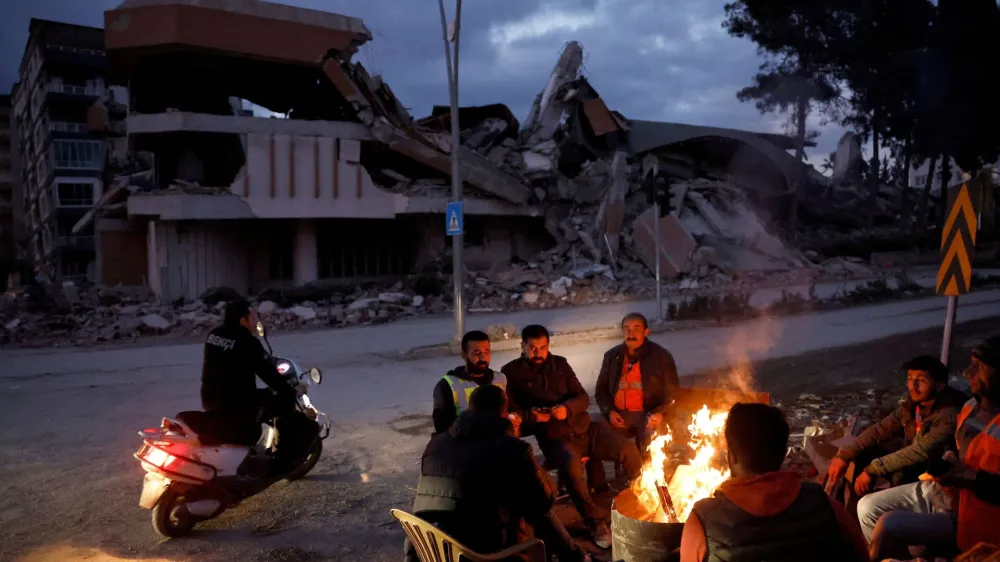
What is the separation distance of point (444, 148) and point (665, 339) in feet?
45.9

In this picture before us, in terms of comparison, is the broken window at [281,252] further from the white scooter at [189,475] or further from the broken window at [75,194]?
the broken window at [75,194]

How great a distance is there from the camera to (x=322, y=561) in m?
4.50

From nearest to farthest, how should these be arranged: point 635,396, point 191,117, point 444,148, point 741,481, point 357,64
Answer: point 741,481
point 635,396
point 191,117
point 357,64
point 444,148

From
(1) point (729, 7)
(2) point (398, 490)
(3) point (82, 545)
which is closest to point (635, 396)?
(2) point (398, 490)

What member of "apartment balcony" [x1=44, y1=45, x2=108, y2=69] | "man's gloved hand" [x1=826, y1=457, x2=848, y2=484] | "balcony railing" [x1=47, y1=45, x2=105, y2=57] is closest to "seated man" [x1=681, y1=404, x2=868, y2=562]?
"man's gloved hand" [x1=826, y1=457, x2=848, y2=484]

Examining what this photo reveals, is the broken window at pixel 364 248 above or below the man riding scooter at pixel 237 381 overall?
above

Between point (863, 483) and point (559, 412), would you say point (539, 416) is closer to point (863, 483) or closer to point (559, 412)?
point (559, 412)

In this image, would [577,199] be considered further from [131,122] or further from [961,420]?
[961,420]

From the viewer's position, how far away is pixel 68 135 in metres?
48.3

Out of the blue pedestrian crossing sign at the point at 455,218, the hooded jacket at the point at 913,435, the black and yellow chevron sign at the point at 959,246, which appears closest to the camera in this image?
the hooded jacket at the point at 913,435

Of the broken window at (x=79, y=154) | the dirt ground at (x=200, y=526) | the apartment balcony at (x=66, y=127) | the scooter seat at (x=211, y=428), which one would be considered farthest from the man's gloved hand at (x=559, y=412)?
the apartment balcony at (x=66, y=127)

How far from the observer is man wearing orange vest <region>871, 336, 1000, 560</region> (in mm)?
3078

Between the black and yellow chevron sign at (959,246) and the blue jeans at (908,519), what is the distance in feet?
10.2

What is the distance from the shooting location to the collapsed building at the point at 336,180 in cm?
2178
